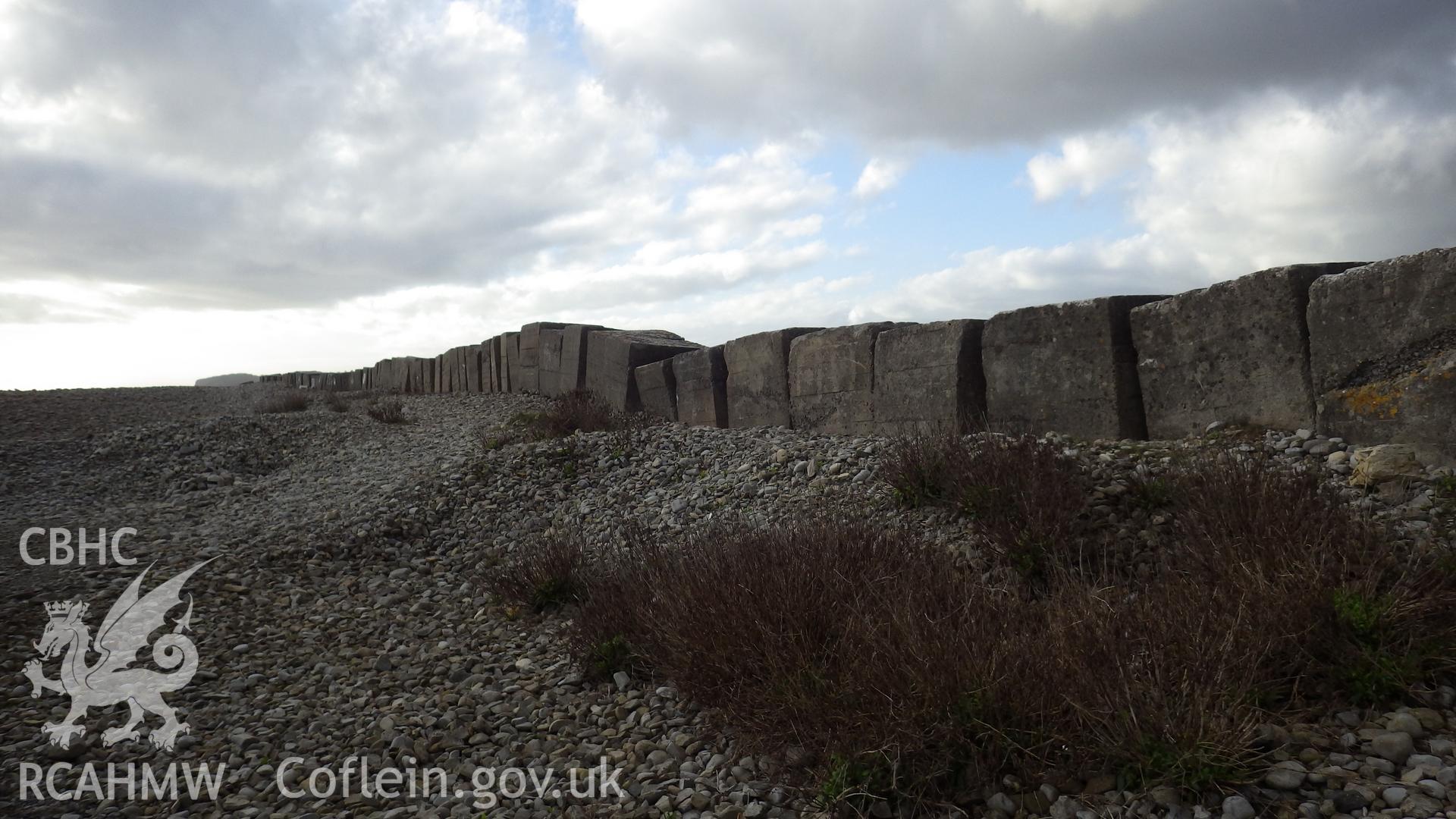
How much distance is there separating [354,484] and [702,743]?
5839 mm

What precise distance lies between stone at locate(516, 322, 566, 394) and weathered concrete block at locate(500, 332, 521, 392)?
0.28 ft

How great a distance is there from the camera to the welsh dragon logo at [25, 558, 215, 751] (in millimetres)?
3518

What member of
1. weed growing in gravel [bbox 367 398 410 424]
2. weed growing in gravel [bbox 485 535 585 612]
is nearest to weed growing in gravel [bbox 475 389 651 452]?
weed growing in gravel [bbox 485 535 585 612]

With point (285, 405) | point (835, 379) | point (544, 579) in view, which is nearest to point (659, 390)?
point (835, 379)

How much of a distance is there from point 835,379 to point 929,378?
3.54 feet

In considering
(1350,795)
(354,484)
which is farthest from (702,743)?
(354,484)

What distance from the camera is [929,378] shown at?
252 inches

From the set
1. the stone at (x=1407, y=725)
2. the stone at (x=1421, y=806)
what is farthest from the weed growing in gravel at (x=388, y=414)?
the stone at (x=1421, y=806)

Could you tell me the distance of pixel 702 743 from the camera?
2.94 metres

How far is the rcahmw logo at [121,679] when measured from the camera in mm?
3141

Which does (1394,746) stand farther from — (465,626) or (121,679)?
(121,679)

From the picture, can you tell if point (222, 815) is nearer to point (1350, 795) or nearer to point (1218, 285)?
point (1350, 795)

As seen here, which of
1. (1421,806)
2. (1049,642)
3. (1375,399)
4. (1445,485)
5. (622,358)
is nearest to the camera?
(1421,806)

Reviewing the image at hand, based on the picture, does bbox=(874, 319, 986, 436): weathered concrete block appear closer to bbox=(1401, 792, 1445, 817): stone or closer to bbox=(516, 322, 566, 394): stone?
bbox=(1401, 792, 1445, 817): stone
